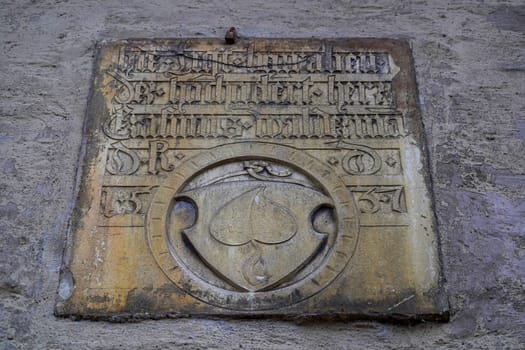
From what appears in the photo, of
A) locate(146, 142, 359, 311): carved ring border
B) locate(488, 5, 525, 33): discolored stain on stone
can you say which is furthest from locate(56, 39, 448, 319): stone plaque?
locate(488, 5, 525, 33): discolored stain on stone

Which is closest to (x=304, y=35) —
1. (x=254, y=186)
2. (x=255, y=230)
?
(x=254, y=186)

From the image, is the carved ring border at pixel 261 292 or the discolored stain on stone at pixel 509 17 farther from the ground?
the discolored stain on stone at pixel 509 17

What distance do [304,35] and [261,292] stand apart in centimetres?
126

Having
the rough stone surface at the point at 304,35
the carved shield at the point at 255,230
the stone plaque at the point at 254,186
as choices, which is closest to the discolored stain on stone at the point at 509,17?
the rough stone surface at the point at 304,35

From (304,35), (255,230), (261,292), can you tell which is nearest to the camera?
(261,292)

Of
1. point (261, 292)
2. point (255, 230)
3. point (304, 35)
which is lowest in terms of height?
point (261, 292)

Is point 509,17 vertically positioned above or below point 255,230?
above

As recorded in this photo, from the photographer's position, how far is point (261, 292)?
2.58 meters

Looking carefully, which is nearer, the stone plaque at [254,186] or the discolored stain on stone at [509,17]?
the stone plaque at [254,186]

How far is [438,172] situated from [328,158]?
0.42 metres

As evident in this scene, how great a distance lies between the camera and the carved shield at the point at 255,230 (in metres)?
2.62

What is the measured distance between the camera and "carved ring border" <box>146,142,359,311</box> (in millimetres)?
2570

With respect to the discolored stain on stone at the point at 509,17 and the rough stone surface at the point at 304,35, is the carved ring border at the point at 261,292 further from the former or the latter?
the discolored stain on stone at the point at 509,17

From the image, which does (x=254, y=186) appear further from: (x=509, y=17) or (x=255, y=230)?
(x=509, y=17)
